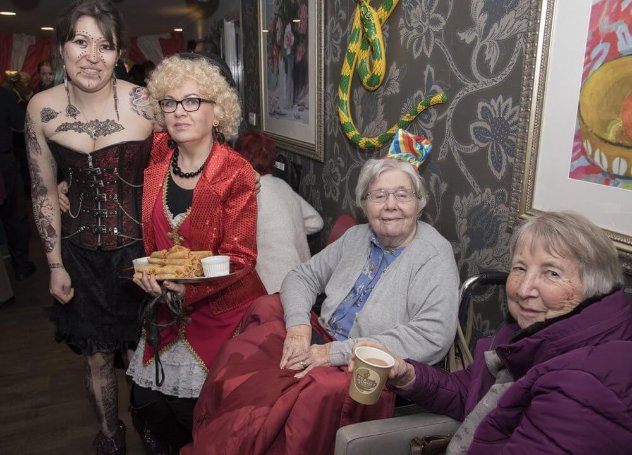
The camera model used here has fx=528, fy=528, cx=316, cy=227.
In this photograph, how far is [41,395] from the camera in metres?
2.74

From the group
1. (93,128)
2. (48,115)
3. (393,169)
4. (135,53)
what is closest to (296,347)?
(393,169)

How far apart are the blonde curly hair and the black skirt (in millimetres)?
532

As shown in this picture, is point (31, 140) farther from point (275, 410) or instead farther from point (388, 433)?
point (388, 433)

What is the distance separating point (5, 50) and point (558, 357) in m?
13.3

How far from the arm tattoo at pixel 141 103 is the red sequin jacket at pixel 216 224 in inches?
6.0

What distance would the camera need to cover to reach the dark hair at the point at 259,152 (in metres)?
2.52

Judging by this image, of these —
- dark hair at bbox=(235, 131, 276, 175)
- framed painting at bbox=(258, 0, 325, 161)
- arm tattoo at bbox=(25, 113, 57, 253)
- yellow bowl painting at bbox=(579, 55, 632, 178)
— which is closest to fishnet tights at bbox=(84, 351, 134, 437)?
arm tattoo at bbox=(25, 113, 57, 253)

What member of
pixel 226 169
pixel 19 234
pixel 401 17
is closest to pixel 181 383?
pixel 226 169

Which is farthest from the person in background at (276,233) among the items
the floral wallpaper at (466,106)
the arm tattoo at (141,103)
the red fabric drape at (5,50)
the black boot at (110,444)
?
the red fabric drape at (5,50)

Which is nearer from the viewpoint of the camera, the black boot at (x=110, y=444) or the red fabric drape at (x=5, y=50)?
the black boot at (x=110, y=444)

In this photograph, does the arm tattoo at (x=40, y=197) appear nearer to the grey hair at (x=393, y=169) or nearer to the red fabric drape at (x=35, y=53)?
the grey hair at (x=393, y=169)

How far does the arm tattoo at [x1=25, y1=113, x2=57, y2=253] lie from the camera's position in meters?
1.84

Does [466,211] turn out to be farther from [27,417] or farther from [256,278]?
[27,417]

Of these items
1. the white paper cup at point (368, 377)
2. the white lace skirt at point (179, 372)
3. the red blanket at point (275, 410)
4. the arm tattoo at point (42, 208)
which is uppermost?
the arm tattoo at point (42, 208)
